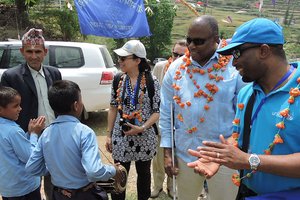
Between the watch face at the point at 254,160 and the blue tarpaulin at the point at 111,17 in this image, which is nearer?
the watch face at the point at 254,160

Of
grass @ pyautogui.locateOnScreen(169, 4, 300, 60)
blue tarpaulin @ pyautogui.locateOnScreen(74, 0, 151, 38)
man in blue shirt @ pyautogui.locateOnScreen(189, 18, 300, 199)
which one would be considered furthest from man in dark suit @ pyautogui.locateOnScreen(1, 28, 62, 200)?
grass @ pyautogui.locateOnScreen(169, 4, 300, 60)

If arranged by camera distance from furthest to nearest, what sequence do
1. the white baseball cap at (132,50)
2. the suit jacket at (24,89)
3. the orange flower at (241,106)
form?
the white baseball cap at (132,50) < the suit jacket at (24,89) < the orange flower at (241,106)

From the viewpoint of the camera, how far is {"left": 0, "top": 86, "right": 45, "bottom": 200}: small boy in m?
2.53

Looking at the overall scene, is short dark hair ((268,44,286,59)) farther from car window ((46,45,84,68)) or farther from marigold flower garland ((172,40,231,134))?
car window ((46,45,84,68))

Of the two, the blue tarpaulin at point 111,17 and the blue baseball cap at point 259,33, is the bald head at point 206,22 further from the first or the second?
the blue tarpaulin at point 111,17

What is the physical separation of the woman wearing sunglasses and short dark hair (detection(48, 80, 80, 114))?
0.90 metres

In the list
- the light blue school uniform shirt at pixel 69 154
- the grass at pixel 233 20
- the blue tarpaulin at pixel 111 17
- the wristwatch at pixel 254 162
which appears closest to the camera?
the wristwatch at pixel 254 162

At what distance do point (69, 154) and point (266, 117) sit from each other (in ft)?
4.40

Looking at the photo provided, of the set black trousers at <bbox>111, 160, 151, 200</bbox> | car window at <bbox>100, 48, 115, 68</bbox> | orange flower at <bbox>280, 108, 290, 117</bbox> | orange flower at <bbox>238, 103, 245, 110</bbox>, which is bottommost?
black trousers at <bbox>111, 160, 151, 200</bbox>

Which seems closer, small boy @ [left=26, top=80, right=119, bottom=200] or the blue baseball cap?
the blue baseball cap

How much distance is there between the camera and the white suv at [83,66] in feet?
21.7

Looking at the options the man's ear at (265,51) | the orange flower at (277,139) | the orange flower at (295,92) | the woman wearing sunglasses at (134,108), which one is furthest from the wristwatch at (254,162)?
the woman wearing sunglasses at (134,108)

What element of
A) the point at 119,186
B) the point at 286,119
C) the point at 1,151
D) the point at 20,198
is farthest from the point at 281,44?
the point at 20,198

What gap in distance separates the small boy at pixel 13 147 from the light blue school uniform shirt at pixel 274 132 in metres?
1.71
